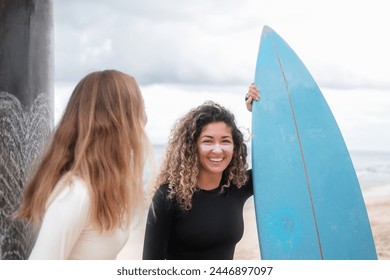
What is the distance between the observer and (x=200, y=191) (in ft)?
5.97

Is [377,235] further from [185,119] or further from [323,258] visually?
[185,119]

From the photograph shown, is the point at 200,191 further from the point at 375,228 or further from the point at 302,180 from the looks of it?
the point at 375,228

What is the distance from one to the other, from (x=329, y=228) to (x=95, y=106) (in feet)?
4.57

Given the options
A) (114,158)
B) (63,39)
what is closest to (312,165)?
(114,158)

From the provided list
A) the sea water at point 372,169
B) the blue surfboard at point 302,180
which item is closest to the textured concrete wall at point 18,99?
the blue surfboard at point 302,180

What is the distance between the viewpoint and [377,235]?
6.61 metres

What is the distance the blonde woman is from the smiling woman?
0.48 metres

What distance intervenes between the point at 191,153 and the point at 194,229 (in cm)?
28

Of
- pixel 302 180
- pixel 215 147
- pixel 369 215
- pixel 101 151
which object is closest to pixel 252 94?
pixel 302 180

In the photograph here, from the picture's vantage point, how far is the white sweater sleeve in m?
1.04

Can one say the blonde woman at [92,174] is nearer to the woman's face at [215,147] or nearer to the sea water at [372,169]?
the woman's face at [215,147]

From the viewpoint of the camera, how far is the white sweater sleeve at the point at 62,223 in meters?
1.04

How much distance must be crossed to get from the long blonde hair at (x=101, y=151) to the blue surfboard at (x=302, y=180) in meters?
1.05
